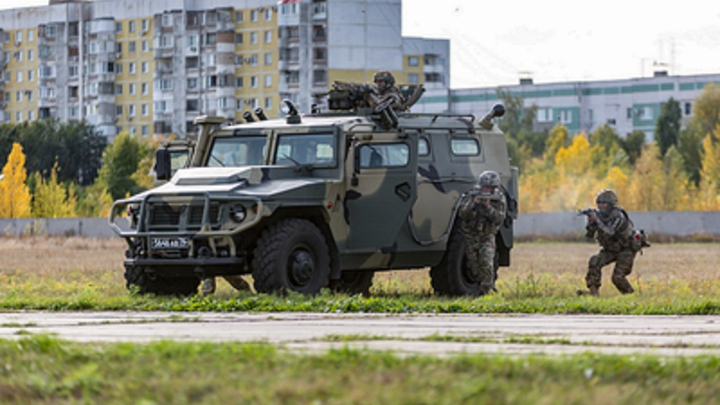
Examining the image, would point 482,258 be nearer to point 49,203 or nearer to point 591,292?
point 591,292

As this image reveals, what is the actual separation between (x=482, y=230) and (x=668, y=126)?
83.5m

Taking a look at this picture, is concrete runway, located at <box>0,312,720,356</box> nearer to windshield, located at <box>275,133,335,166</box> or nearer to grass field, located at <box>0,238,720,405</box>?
grass field, located at <box>0,238,720,405</box>

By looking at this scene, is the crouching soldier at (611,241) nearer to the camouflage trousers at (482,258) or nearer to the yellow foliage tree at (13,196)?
the camouflage trousers at (482,258)

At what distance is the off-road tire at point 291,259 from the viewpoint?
1433 centimetres

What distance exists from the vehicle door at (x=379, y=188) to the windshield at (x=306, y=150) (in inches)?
10.2

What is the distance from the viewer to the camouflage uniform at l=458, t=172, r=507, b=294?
16.0m

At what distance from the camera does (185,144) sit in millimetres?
17688

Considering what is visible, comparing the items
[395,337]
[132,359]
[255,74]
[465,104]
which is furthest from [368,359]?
[465,104]

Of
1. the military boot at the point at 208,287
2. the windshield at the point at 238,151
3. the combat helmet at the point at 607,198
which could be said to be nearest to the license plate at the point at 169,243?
the windshield at the point at 238,151

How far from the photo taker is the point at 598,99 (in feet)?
361

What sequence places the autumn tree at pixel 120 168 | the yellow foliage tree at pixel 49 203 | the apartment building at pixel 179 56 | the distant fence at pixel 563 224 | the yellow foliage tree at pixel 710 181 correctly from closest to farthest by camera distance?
1. the distant fence at pixel 563 224
2. the yellow foliage tree at pixel 49 203
3. the yellow foliage tree at pixel 710 181
4. the autumn tree at pixel 120 168
5. the apartment building at pixel 179 56

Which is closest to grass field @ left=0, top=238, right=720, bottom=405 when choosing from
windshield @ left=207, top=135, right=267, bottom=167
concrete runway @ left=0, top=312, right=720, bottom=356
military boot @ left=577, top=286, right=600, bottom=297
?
concrete runway @ left=0, top=312, right=720, bottom=356

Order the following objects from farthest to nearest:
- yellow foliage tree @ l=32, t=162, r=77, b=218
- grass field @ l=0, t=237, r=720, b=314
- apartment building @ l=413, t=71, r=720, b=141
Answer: apartment building @ l=413, t=71, r=720, b=141
yellow foliage tree @ l=32, t=162, r=77, b=218
grass field @ l=0, t=237, r=720, b=314

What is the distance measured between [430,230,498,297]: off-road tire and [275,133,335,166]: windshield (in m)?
2.31
